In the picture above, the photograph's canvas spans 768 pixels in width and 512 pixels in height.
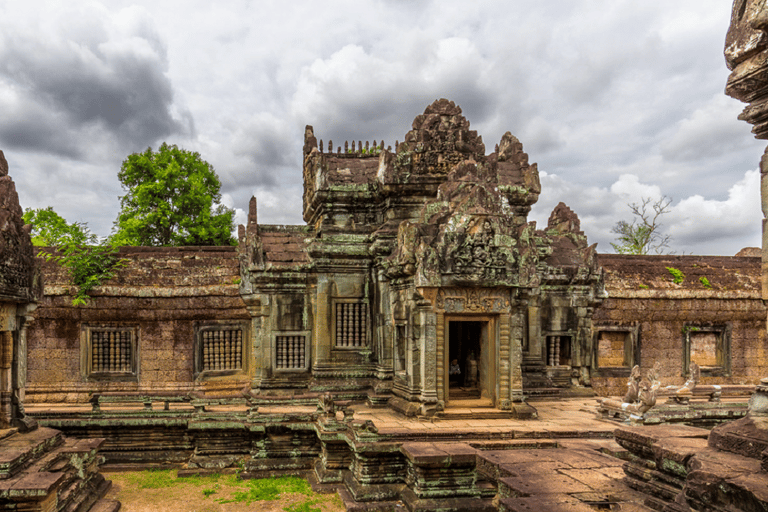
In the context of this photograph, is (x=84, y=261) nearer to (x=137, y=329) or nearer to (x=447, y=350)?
(x=137, y=329)

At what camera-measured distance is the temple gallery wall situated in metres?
10.8

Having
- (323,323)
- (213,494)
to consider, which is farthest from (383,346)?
(213,494)

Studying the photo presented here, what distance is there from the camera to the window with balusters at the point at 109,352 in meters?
12.9

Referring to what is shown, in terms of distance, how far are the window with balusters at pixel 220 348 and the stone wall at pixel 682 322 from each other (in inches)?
348

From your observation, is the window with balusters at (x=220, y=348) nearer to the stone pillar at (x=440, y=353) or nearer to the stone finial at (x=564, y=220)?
the stone pillar at (x=440, y=353)

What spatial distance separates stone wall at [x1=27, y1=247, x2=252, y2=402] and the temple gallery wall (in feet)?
0.10

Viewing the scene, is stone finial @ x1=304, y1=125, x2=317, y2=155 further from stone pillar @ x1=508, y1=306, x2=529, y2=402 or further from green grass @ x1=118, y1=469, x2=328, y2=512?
green grass @ x1=118, y1=469, x2=328, y2=512

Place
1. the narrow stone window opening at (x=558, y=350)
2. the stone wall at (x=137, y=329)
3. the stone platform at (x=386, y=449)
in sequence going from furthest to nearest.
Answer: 1. the narrow stone window opening at (x=558, y=350)
2. the stone wall at (x=137, y=329)
3. the stone platform at (x=386, y=449)

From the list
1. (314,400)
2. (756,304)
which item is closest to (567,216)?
(756,304)

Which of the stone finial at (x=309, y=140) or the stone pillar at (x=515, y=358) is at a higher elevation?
the stone finial at (x=309, y=140)

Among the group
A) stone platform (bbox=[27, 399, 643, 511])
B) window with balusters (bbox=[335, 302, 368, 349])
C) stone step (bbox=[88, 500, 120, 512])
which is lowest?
stone step (bbox=[88, 500, 120, 512])

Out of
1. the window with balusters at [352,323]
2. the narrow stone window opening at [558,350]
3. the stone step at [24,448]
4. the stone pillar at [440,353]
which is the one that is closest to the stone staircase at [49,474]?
the stone step at [24,448]

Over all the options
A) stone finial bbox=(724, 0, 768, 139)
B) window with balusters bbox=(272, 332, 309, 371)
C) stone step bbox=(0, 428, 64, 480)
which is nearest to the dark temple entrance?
window with balusters bbox=(272, 332, 309, 371)

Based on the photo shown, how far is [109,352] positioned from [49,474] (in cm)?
611
